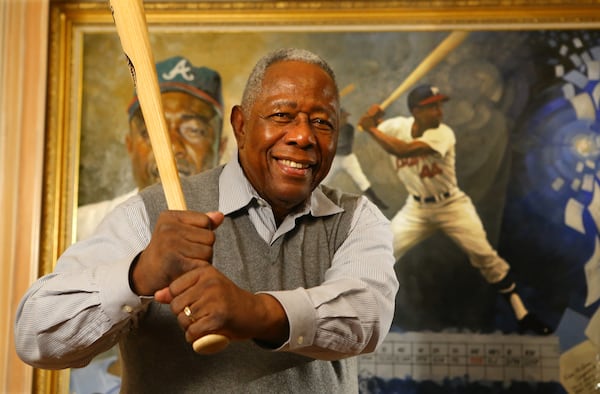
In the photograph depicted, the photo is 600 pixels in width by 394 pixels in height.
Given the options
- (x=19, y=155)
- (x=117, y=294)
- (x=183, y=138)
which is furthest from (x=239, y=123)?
(x=19, y=155)

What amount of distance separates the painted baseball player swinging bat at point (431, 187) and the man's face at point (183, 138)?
2.16 feet

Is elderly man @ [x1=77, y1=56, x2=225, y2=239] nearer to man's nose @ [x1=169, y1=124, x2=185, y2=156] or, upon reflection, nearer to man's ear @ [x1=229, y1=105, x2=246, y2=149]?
man's nose @ [x1=169, y1=124, x2=185, y2=156]

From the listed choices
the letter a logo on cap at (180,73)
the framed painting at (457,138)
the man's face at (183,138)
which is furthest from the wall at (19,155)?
the letter a logo on cap at (180,73)

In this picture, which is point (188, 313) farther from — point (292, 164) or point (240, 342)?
point (292, 164)

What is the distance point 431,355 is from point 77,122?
180cm

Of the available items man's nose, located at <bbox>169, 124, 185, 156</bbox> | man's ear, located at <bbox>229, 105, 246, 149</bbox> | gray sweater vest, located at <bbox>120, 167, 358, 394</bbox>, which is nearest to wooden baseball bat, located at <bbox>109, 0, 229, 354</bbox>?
gray sweater vest, located at <bbox>120, 167, 358, 394</bbox>

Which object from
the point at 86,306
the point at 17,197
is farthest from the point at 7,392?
the point at 86,306

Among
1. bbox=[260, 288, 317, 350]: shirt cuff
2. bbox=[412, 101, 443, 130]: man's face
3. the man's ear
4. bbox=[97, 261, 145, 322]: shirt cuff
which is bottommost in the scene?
bbox=[260, 288, 317, 350]: shirt cuff

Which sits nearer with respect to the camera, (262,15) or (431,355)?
(431,355)

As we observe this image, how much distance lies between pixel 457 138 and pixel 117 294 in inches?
90.8

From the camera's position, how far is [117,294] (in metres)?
1.27

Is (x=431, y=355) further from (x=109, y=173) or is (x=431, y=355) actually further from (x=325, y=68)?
(x=325, y=68)

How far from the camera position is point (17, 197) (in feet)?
11.0

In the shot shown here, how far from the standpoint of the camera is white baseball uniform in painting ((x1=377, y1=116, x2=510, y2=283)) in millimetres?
3258
